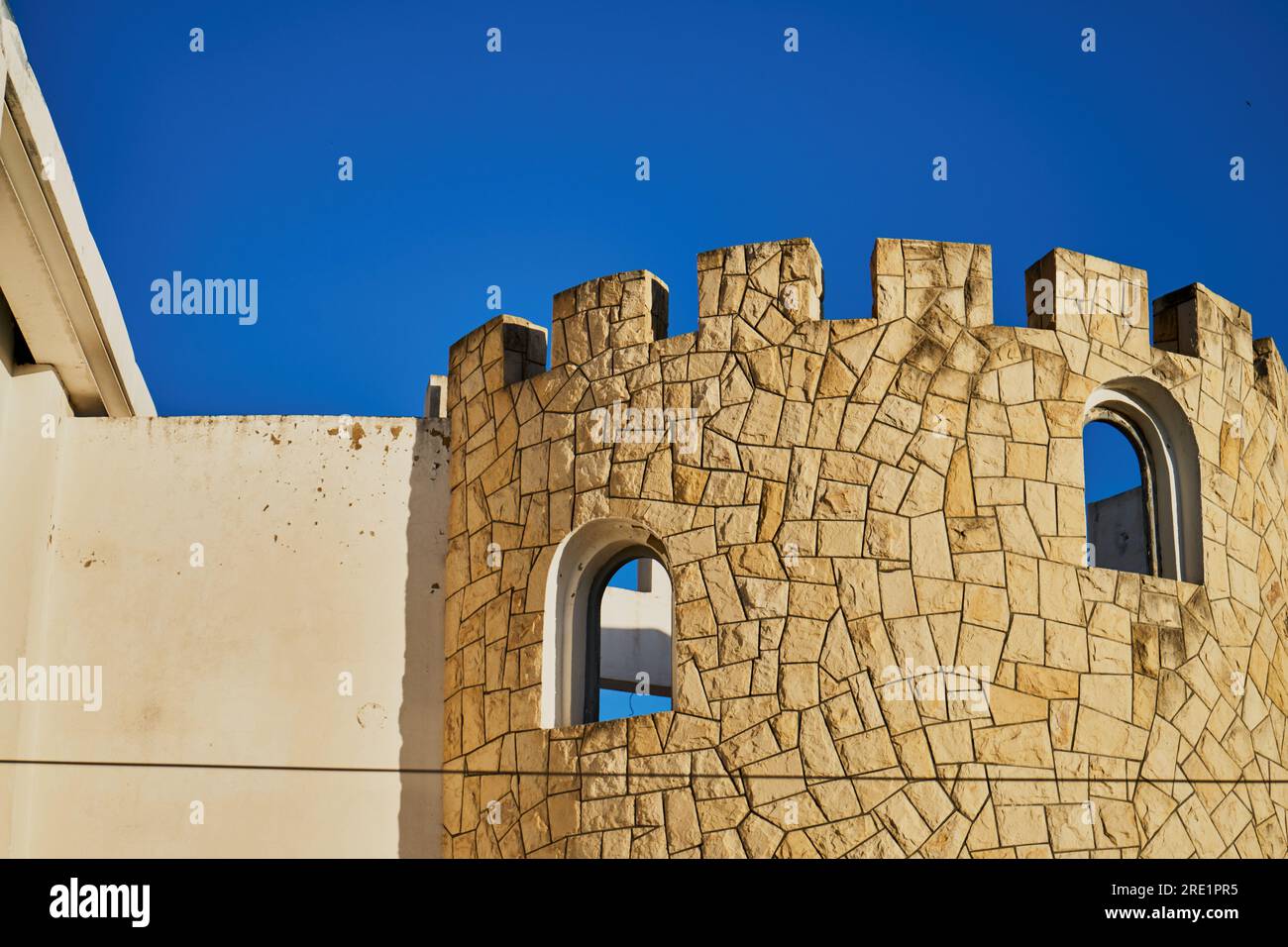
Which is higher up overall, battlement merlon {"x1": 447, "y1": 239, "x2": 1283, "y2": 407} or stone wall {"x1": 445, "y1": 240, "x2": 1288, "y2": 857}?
battlement merlon {"x1": 447, "y1": 239, "x2": 1283, "y2": 407}

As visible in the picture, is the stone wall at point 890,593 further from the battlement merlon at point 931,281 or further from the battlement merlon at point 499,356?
the battlement merlon at point 499,356

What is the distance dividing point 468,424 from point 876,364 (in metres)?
3.57

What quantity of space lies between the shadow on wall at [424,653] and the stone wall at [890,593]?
306mm

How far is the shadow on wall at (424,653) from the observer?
12094 mm

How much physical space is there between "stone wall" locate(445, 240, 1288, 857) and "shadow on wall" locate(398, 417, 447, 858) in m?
0.31

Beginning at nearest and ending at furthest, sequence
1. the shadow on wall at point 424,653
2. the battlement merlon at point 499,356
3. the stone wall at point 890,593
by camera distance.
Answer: the stone wall at point 890,593 < the shadow on wall at point 424,653 < the battlement merlon at point 499,356

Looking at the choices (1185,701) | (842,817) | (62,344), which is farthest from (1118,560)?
(62,344)

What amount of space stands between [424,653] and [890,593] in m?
3.98

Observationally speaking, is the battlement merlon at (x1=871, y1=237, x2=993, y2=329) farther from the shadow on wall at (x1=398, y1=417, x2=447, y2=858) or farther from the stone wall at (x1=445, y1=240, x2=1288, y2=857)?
the shadow on wall at (x1=398, y1=417, x2=447, y2=858)

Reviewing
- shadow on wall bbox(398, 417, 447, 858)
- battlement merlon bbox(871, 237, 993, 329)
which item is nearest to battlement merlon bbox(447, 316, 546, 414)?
shadow on wall bbox(398, 417, 447, 858)

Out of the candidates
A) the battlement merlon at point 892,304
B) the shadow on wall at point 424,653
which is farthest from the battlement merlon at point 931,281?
the shadow on wall at point 424,653

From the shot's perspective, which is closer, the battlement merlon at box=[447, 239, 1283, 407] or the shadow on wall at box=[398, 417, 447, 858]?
the battlement merlon at box=[447, 239, 1283, 407]

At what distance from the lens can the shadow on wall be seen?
39.7 feet

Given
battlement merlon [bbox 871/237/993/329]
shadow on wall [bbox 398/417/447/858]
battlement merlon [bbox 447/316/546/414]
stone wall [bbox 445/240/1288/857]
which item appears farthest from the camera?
battlement merlon [bbox 447/316/546/414]
